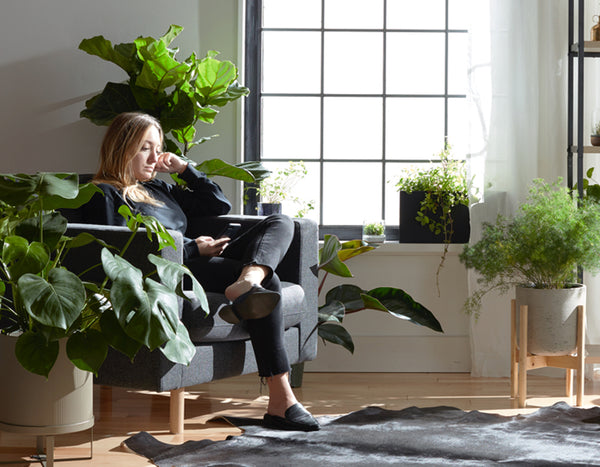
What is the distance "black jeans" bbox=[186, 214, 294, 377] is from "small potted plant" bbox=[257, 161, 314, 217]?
27.1 inches

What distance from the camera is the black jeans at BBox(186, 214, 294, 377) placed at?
8.13 feet

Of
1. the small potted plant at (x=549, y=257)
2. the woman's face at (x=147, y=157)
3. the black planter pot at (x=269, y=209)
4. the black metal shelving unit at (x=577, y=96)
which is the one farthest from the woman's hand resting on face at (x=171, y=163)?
the black metal shelving unit at (x=577, y=96)

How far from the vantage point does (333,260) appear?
3.11 meters

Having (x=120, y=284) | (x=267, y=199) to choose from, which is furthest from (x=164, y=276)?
(x=267, y=199)

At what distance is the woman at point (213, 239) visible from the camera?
8.12ft

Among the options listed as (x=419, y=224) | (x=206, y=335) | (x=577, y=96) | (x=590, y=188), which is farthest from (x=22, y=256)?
(x=577, y=96)

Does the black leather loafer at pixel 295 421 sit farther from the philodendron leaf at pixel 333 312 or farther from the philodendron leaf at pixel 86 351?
the philodendron leaf at pixel 86 351

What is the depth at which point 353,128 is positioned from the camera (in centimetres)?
393

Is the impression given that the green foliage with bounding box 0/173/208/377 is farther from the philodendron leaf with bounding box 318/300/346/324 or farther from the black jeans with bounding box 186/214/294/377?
the philodendron leaf with bounding box 318/300/346/324

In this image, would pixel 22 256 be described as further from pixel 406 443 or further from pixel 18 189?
pixel 406 443

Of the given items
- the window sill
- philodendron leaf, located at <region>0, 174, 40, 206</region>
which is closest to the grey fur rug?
philodendron leaf, located at <region>0, 174, 40, 206</region>

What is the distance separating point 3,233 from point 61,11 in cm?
196

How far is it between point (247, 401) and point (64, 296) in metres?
1.37

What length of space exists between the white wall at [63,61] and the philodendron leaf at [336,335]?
1377mm
